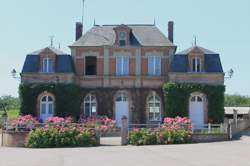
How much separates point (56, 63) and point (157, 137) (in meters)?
12.5

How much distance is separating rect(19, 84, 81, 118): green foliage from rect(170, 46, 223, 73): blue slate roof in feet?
25.8

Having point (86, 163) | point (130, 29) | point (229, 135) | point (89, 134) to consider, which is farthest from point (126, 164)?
point (130, 29)

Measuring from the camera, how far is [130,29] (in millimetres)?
39656

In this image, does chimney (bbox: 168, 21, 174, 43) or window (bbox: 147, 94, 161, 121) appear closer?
window (bbox: 147, 94, 161, 121)

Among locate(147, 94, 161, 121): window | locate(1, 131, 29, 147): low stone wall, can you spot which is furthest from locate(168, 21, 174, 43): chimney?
locate(1, 131, 29, 147): low stone wall

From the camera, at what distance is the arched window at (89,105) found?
129ft

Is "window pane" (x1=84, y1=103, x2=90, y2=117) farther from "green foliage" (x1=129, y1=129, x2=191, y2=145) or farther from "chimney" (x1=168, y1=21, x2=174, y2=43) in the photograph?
"green foliage" (x1=129, y1=129, x2=191, y2=145)

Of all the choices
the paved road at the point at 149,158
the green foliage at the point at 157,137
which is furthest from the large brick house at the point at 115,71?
the paved road at the point at 149,158

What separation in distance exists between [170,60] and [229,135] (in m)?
9.78

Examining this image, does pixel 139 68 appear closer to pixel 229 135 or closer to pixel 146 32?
pixel 146 32

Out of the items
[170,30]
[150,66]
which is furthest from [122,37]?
[170,30]

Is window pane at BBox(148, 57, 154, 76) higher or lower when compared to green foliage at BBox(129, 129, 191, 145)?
higher

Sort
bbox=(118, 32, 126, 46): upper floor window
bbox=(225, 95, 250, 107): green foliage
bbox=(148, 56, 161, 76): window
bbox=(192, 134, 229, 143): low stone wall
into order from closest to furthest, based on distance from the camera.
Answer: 1. bbox=(192, 134, 229, 143): low stone wall
2. bbox=(148, 56, 161, 76): window
3. bbox=(118, 32, 126, 46): upper floor window
4. bbox=(225, 95, 250, 107): green foliage

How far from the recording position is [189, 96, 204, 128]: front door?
3784 cm
